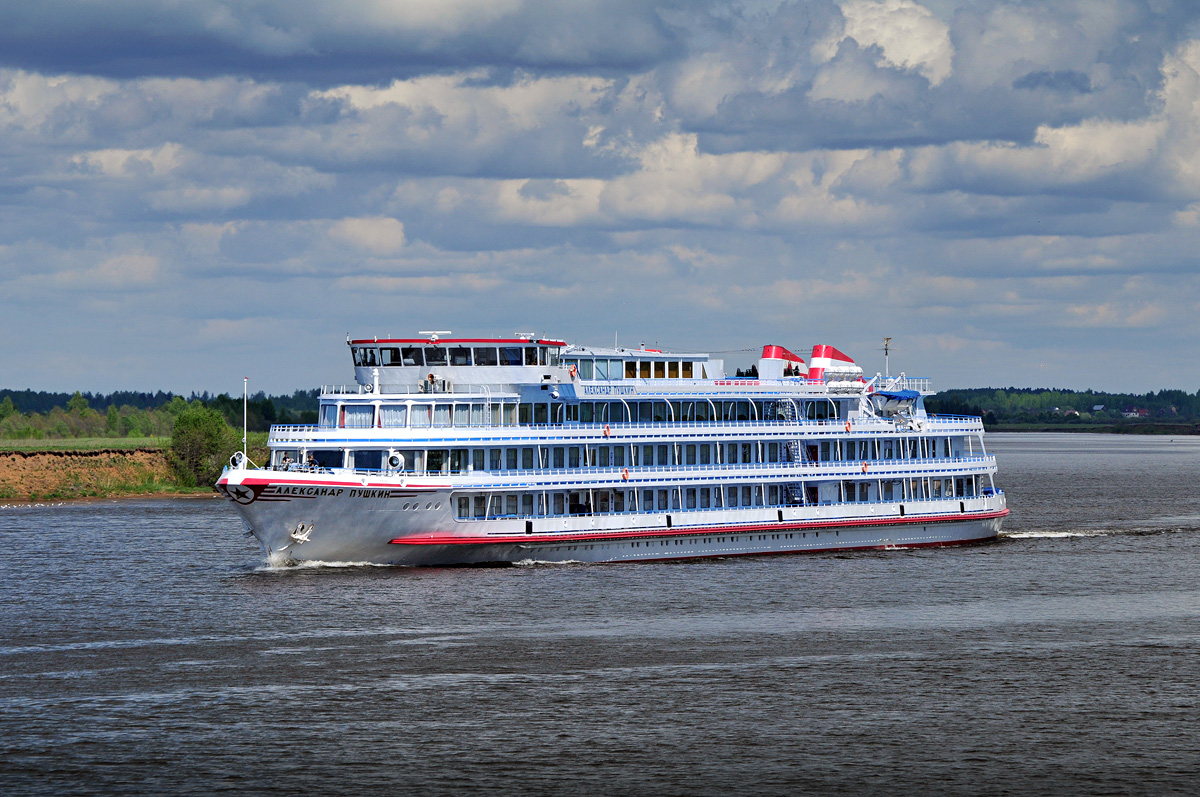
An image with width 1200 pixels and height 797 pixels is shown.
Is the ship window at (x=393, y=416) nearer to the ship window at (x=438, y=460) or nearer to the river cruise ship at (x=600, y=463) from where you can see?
the river cruise ship at (x=600, y=463)

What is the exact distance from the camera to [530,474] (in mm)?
58750

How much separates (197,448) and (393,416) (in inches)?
3082

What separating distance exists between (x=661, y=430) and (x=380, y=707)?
28.8 metres

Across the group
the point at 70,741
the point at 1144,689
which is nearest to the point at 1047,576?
the point at 1144,689

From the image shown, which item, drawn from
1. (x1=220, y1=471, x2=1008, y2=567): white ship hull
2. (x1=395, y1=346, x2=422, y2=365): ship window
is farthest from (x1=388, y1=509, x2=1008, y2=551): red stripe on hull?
(x1=395, y1=346, x2=422, y2=365): ship window

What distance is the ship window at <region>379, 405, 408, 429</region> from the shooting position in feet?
189

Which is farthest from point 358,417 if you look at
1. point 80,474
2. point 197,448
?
point 197,448

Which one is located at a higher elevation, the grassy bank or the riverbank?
the grassy bank

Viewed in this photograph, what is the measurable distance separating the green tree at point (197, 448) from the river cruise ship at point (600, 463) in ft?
244

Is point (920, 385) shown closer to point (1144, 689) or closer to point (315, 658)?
point (1144, 689)

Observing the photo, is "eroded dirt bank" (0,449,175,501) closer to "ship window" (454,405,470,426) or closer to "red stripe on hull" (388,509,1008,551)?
"ship window" (454,405,470,426)

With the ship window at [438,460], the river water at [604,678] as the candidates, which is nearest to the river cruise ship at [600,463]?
the ship window at [438,460]

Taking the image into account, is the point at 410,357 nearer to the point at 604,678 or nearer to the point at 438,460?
the point at 438,460

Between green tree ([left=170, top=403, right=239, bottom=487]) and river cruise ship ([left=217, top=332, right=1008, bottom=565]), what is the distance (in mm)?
74278
